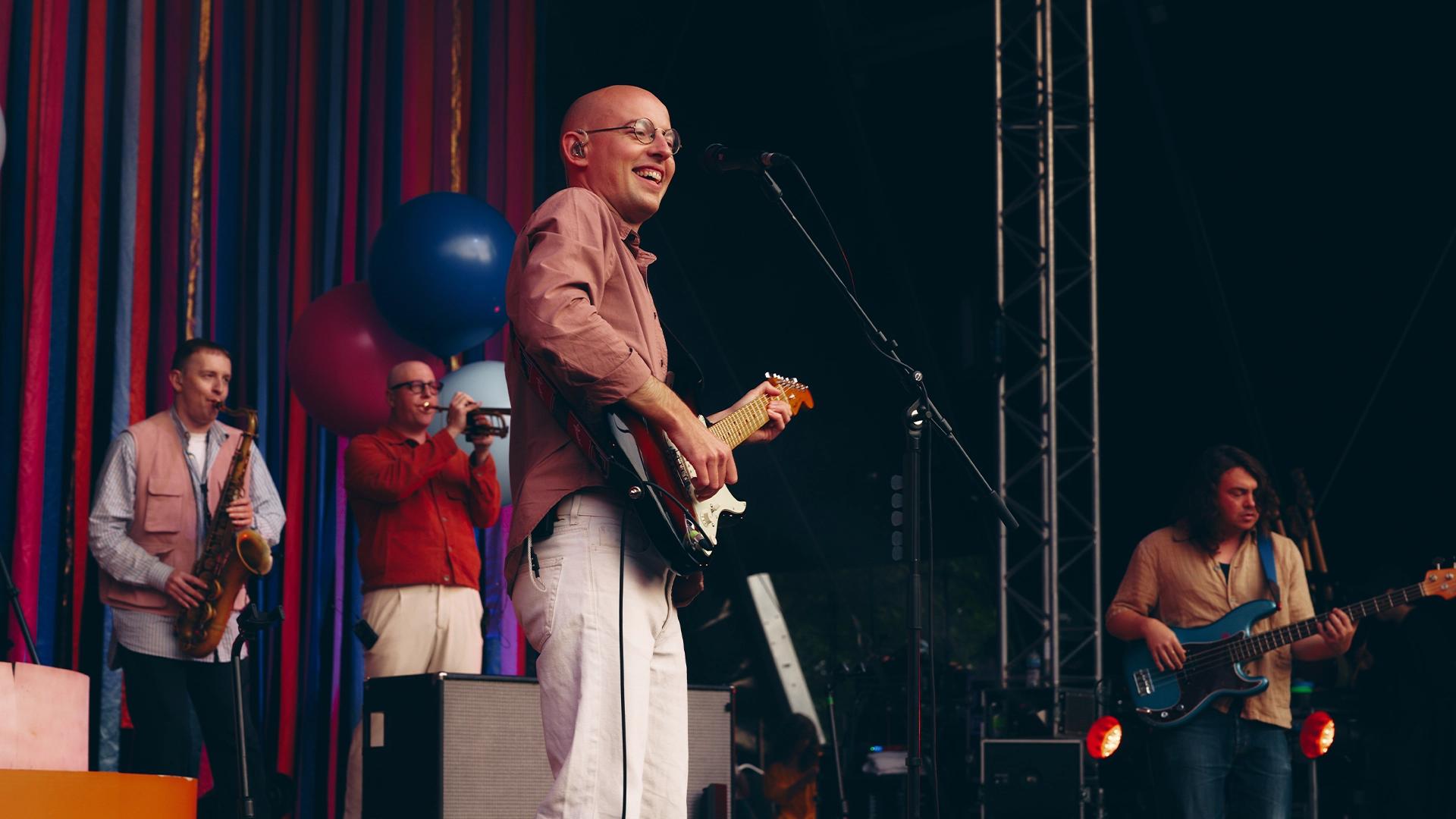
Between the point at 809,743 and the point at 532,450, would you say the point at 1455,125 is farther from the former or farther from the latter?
the point at 532,450

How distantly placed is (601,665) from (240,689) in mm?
2247

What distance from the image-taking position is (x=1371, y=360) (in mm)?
7270

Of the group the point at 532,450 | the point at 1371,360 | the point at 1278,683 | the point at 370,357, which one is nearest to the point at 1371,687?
the point at 1278,683

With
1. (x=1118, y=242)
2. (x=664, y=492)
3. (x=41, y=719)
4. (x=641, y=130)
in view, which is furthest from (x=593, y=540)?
(x=1118, y=242)

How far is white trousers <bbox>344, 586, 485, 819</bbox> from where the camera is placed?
4.91m

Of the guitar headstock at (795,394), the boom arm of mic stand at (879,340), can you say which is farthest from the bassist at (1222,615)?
the guitar headstock at (795,394)

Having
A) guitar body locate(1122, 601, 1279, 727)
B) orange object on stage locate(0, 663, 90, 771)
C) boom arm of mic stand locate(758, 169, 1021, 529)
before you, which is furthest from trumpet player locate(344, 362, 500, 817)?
guitar body locate(1122, 601, 1279, 727)

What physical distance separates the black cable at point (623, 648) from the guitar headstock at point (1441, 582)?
11.3 feet

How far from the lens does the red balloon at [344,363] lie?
18.3ft

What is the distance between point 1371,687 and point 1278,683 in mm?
1377

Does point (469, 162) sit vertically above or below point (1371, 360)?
above

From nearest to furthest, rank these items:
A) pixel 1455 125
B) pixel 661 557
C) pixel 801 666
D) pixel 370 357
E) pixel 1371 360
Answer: pixel 661 557
pixel 370 357
pixel 1455 125
pixel 1371 360
pixel 801 666

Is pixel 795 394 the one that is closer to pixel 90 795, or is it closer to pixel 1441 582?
pixel 90 795

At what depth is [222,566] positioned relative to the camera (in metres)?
4.66
